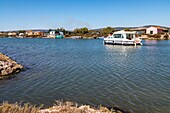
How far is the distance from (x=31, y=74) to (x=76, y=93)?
7.41 m

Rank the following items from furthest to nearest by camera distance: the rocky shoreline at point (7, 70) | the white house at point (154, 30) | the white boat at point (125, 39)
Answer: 1. the white house at point (154, 30)
2. the white boat at point (125, 39)
3. the rocky shoreline at point (7, 70)

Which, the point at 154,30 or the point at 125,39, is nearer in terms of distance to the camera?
the point at 125,39

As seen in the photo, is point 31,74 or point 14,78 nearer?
point 14,78

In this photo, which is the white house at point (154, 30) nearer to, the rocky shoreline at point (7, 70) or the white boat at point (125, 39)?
the white boat at point (125, 39)

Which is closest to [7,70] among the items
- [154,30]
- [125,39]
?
[125,39]

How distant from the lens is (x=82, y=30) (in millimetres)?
170750

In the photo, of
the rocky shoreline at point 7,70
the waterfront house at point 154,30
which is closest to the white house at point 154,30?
the waterfront house at point 154,30

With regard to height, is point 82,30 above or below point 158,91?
above

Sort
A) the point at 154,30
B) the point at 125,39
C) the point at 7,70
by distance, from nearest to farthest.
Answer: the point at 7,70, the point at 125,39, the point at 154,30

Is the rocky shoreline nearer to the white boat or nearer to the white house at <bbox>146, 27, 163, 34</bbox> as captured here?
the white boat

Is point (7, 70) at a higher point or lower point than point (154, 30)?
lower

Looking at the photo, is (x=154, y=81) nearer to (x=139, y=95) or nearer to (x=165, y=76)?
(x=165, y=76)

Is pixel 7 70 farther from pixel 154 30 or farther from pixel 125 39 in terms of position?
pixel 154 30

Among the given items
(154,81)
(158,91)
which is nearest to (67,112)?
(158,91)
